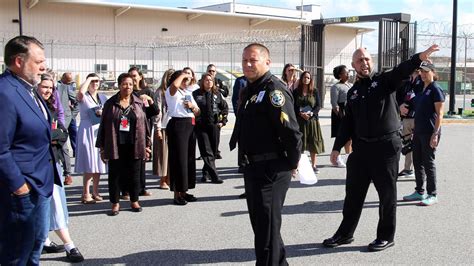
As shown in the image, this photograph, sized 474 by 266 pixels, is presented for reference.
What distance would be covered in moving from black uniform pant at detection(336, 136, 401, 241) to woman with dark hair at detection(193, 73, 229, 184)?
3.63 meters

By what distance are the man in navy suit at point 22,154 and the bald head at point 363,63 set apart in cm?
312

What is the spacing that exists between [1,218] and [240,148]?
194 cm

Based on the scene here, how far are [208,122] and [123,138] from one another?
2.60 metres

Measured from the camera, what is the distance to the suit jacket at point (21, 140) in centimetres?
328

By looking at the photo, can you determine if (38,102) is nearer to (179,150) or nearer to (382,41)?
(179,150)

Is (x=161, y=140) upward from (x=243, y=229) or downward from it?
upward

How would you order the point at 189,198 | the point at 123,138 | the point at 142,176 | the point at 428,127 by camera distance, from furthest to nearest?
the point at 189,198, the point at 142,176, the point at 428,127, the point at 123,138

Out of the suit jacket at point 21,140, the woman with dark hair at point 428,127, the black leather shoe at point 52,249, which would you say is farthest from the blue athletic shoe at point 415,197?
the suit jacket at point 21,140

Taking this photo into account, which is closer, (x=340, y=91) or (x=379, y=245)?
(x=379, y=245)

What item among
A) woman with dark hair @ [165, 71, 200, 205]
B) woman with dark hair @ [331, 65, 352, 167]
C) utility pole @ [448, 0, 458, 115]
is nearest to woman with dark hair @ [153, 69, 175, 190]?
woman with dark hair @ [165, 71, 200, 205]

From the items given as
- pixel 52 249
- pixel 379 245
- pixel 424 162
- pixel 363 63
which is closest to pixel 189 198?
pixel 52 249

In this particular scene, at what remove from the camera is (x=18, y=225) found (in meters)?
3.42

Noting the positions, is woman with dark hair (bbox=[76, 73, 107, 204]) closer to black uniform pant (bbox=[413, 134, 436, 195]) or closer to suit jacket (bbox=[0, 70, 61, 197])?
suit jacket (bbox=[0, 70, 61, 197])

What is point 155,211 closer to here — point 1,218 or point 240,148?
point 240,148
